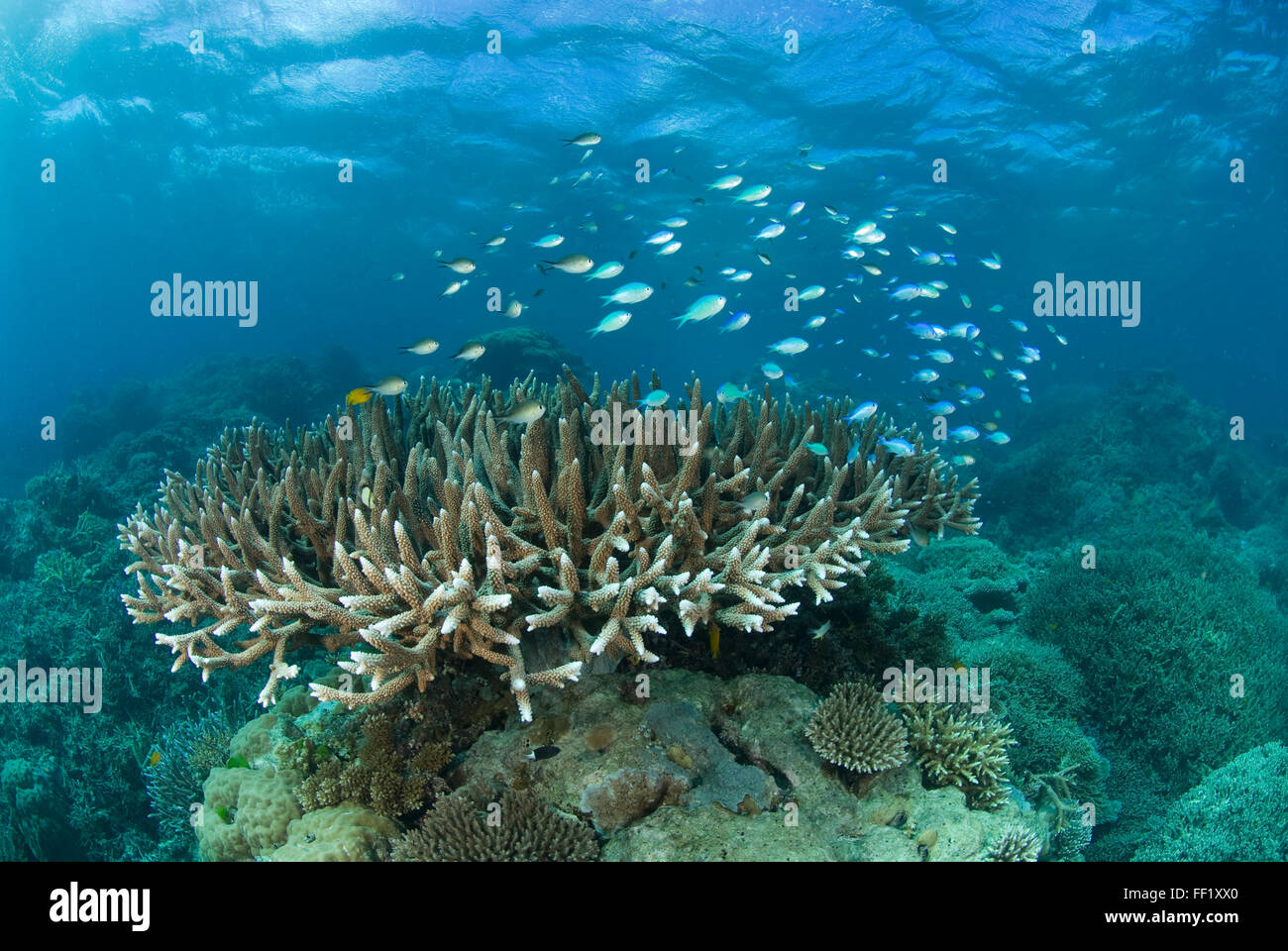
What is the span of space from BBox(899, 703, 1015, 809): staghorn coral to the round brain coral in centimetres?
45

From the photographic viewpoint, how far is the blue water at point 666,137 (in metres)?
23.9

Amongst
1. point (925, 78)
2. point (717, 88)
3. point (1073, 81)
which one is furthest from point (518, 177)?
point (1073, 81)

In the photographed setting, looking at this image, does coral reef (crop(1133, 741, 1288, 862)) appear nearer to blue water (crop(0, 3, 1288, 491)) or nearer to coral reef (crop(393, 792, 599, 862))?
coral reef (crop(393, 792, 599, 862))

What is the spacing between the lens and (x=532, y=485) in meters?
3.64

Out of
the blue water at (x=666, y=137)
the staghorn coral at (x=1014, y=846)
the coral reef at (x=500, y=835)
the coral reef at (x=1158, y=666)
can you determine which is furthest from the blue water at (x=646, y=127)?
the coral reef at (x=500, y=835)

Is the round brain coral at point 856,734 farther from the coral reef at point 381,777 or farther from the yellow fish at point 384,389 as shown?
the yellow fish at point 384,389

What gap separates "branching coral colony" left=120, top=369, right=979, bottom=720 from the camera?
3357mm

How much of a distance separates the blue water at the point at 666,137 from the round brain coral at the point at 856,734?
873 cm

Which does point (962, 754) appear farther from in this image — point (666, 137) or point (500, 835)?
point (666, 137)

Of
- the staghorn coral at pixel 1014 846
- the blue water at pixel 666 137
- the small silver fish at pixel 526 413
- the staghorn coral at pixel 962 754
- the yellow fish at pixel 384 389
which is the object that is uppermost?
the blue water at pixel 666 137

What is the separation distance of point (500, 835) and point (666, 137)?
1387 inches

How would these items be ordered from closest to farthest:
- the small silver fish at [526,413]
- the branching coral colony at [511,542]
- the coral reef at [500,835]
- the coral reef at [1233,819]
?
the coral reef at [500,835] < the branching coral colony at [511,542] < the small silver fish at [526,413] < the coral reef at [1233,819]

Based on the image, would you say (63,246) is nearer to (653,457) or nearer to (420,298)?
(420,298)

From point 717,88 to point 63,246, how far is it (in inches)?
3280
